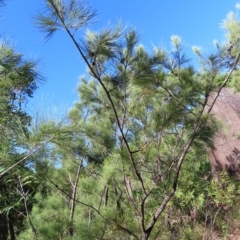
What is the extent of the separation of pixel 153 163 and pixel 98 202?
74cm

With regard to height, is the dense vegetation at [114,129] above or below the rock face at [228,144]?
below

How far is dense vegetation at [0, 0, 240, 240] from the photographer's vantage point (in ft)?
5.69

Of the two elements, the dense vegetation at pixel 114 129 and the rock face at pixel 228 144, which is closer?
the dense vegetation at pixel 114 129

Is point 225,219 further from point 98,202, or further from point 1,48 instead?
point 1,48

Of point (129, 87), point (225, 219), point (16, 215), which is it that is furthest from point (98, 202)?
point (16, 215)

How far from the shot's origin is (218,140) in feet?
13.8

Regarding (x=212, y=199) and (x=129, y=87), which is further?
(x=212, y=199)

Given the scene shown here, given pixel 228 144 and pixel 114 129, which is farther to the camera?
pixel 228 144

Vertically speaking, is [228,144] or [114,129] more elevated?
[228,144]

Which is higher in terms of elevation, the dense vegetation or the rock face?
the rock face

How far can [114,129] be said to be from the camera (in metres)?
2.65

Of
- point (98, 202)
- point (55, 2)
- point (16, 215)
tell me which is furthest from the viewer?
point (16, 215)

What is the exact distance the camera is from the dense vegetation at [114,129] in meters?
1.73

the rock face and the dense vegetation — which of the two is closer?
the dense vegetation
